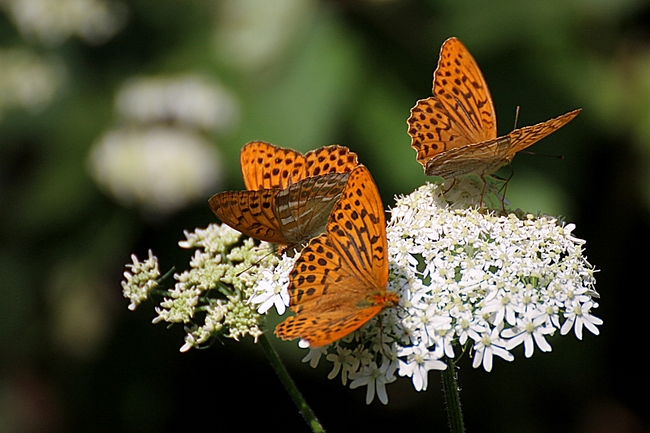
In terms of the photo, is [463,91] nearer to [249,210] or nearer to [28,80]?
[249,210]

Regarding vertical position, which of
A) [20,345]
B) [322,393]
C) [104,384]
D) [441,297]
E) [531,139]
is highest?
[531,139]

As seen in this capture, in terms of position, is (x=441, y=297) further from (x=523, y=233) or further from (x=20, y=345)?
(x=20, y=345)

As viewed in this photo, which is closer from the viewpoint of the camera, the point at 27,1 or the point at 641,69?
the point at 641,69

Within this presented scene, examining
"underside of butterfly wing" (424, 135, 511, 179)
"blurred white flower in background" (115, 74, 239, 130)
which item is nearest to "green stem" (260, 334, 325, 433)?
"underside of butterfly wing" (424, 135, 511, 179)

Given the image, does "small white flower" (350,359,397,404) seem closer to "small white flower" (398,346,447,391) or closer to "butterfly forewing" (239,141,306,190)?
"small white flower" (398,346,447,391)

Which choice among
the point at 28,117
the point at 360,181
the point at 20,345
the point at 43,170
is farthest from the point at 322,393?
the point at 360,181

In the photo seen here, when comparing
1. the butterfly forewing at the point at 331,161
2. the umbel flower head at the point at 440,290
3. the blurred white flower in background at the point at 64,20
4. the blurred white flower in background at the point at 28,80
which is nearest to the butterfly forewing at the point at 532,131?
the umbel flower head at the point at 440,290
